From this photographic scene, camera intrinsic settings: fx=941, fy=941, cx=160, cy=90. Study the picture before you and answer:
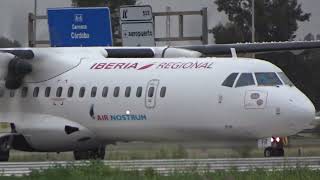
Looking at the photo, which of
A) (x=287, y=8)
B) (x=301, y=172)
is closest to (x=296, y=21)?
(x=287, y=8)

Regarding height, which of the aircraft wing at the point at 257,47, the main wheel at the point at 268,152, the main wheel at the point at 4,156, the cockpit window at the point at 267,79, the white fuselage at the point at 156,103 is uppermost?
the aircraft wing at the point at 257,47

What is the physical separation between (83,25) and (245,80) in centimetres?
1676

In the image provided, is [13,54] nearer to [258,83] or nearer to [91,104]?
[91,104]

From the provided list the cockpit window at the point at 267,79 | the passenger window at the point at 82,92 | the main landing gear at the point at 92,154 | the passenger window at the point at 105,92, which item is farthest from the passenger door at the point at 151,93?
the main landing gear at the point at 92,154

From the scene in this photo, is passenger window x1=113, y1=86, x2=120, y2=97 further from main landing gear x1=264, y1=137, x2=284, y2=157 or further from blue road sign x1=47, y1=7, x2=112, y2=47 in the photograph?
blue road sign x1=47, y1=7, x2=112, y2=47

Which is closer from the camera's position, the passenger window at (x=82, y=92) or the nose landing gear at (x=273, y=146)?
the nose landing gear at (x=273, y=146)

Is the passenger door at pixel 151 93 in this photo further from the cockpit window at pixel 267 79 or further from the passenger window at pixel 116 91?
the cockpit window at pixel 267 79

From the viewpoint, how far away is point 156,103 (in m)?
25.2

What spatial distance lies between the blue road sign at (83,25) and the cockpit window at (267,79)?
612 inches

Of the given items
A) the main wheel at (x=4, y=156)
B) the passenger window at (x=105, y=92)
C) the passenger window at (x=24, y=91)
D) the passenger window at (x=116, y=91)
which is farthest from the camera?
the passenger window at (x=24, y=91)

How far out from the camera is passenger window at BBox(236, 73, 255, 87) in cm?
2419

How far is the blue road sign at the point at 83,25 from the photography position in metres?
39.5

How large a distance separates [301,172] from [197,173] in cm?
181

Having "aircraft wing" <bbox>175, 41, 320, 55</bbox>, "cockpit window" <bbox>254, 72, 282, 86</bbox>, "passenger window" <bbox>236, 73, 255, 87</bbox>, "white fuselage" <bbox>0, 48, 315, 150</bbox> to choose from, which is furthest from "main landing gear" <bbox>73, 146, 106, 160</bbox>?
"cockpit window" <bbox>254, 72, 282, 86</bbox>
